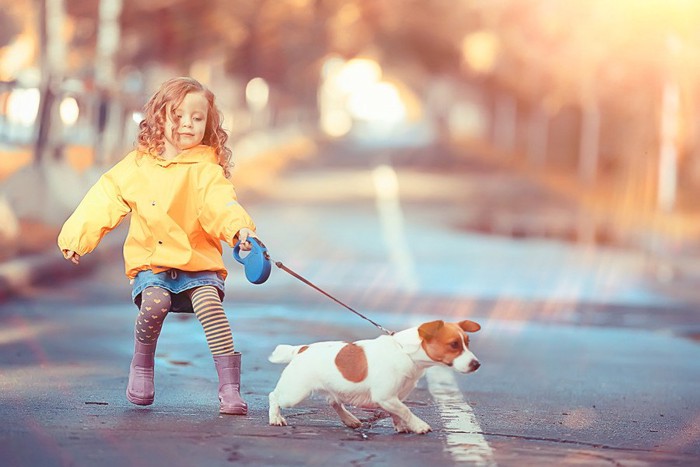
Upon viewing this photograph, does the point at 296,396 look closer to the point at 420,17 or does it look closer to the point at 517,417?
the point at 517,417

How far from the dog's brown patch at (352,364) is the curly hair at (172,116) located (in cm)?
122

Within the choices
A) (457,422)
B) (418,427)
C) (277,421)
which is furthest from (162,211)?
(457,422)

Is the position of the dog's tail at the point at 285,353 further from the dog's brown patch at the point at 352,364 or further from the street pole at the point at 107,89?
the street pole at the point at 107,89

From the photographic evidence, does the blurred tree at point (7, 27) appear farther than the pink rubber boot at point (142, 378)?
Yes

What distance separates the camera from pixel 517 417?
7676 millimetres

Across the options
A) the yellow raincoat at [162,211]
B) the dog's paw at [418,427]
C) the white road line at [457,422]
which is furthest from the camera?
the yellow raincoat at [162,211]

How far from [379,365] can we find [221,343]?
999mm

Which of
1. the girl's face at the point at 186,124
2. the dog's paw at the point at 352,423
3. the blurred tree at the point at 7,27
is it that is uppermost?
the blurred tree at the point at 7,27

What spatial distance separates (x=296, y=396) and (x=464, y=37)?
2420 inches

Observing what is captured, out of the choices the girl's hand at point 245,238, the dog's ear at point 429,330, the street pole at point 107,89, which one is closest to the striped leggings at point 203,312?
the girl's hand at point 245,238

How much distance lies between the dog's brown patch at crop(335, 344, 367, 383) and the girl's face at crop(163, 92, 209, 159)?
133cm

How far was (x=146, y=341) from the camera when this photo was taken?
735cm

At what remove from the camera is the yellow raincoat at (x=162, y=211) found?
7.12m

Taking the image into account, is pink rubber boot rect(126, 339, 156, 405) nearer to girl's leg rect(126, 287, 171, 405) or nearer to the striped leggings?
girl's leg rect(126, 287, 171, 405)
